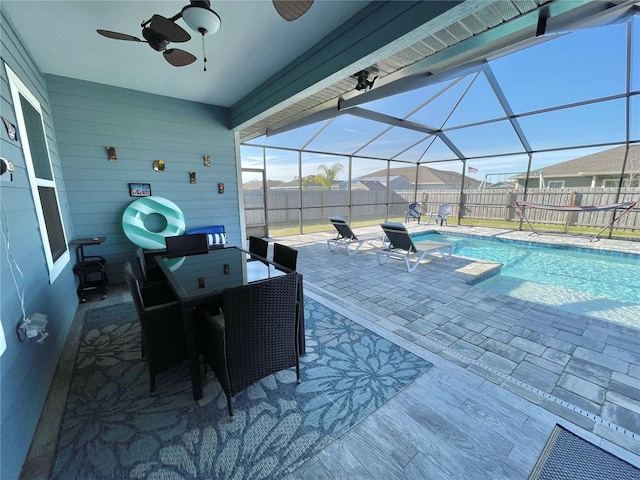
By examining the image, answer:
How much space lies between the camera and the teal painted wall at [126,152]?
3.59 metres

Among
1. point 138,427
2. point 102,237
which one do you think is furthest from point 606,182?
point 102,237

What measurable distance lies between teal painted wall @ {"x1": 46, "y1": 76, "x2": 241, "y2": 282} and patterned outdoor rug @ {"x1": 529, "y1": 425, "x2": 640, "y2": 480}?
512 centimetres

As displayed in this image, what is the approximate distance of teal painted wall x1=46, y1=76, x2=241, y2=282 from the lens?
11.8 ft

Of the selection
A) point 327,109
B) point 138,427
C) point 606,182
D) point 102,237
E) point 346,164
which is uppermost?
point 327,109

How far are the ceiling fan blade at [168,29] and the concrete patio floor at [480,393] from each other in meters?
2.82

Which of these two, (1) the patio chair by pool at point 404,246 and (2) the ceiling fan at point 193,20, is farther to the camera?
(1) the patio chair by pool at point 404,246

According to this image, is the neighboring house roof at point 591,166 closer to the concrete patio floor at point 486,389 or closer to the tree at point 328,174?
the tree at point 328,174

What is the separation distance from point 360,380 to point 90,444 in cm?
172

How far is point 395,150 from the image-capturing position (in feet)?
29.4

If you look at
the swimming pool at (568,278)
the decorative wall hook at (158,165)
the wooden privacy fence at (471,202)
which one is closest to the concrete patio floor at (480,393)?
the swimming pool at (568,278)

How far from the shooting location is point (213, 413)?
165 centimetres

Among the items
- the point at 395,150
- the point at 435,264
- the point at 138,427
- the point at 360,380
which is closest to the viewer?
the point at 138,427

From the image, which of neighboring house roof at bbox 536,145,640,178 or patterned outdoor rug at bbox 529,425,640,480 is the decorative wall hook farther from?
neighboring house roof at bbox 536,145,640,178

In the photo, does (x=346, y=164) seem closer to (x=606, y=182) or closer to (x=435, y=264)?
(x=435, y=264)
